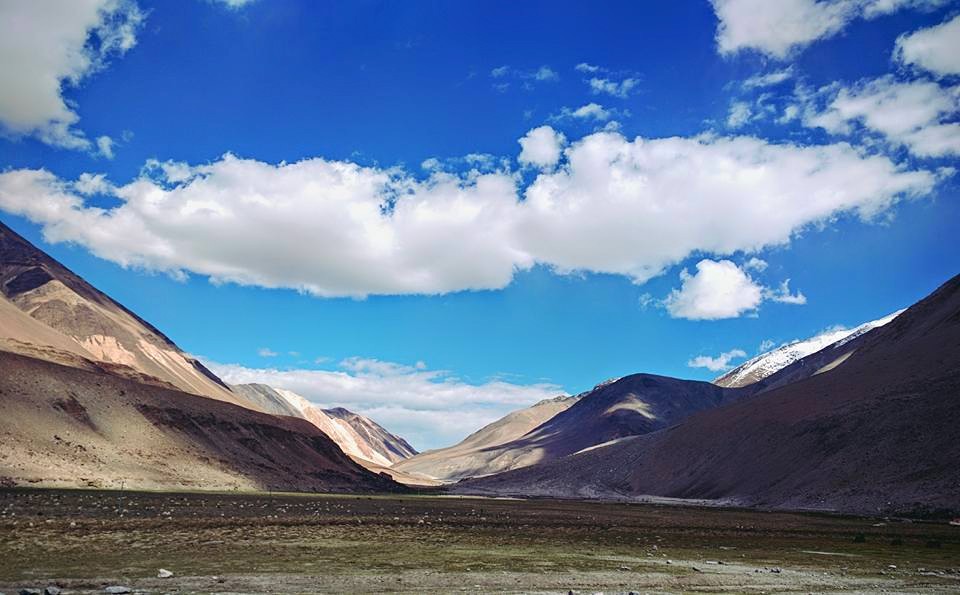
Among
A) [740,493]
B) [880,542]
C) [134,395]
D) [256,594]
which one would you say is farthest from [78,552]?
[740,493]

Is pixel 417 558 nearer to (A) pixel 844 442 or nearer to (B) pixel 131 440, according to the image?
(B) pixel 131 440

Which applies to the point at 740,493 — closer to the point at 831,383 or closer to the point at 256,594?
the point at 831,383

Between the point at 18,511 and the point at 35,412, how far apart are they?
200 ft

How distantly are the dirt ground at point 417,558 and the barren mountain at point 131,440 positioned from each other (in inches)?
1787

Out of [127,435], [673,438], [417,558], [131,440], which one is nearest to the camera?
[417,558]

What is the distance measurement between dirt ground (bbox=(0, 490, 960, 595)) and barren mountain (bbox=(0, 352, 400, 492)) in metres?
45.4

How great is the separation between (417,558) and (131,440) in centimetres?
8887

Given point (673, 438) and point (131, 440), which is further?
point (673, 438)

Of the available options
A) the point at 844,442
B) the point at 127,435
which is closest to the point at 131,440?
the point at 127,435

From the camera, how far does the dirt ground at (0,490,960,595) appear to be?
64.0 ft

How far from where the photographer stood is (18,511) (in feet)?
131

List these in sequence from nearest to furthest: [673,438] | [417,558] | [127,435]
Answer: [417,558] → [127,435] → [673,438]

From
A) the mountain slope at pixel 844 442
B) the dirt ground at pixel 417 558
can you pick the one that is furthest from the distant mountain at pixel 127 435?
the mountain slope at pixel 844 442

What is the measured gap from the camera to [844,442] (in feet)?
332
